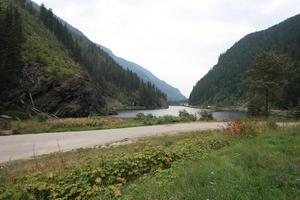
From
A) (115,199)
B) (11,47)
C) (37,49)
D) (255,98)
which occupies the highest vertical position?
(37,49)

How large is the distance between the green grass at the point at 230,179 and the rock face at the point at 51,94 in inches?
1830

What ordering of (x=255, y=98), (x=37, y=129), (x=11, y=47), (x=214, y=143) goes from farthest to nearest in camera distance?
(x=11, y=47)
(x=255, y=98)
(x=37, y=129)
(x=214, y=143)

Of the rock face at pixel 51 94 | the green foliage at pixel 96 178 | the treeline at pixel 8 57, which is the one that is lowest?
the green foliage at pixel 96 178

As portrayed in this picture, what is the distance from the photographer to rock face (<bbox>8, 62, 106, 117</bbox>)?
170 feet

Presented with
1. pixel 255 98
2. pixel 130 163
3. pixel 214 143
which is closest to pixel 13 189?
pixel 130 163

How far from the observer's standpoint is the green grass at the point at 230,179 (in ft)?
16.7

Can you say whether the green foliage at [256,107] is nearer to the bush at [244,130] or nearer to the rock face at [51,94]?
the bush at [244,130]

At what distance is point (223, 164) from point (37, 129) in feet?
56.2

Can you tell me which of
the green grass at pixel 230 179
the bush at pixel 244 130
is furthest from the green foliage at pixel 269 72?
the green grass at pixel 230 179

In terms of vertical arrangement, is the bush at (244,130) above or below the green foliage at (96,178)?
above

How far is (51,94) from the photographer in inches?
2160

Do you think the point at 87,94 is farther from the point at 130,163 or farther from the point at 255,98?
the point at 130,163

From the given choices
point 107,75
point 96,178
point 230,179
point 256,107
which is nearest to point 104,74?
point 107,75

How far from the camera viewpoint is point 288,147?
9289mm
